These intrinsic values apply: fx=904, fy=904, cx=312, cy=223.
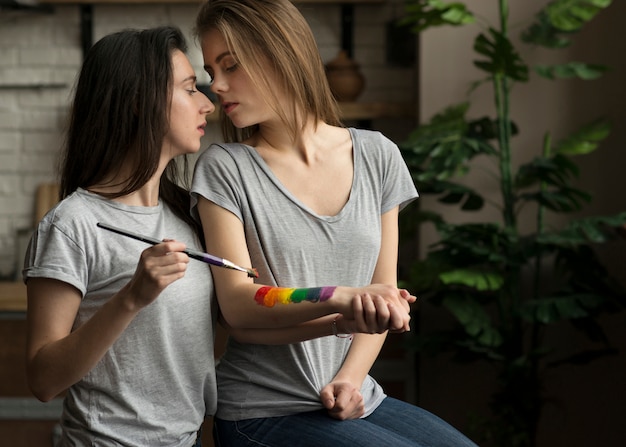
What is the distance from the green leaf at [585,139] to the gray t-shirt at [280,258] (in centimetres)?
155

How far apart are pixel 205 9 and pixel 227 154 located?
0.24m

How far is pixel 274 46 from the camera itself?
4.84 ft

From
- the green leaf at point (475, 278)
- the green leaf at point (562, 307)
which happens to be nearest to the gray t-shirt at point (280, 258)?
the green leaf at point (475, 278)

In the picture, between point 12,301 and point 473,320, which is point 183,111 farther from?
point 12,301

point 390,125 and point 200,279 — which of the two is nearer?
point 200,279

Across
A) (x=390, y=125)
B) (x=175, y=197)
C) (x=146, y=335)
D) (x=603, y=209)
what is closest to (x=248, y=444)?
(x=146, y=335)

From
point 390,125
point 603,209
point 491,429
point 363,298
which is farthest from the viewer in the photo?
point 390,125

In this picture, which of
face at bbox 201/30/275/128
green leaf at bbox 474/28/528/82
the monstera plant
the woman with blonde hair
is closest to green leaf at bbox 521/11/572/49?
the monstera plant

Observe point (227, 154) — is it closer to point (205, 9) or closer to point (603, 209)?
point (205, 9)

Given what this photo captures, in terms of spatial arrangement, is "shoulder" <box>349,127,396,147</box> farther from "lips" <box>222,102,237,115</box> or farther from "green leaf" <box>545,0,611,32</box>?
"green leaf" <box>545,0,611,32</box>

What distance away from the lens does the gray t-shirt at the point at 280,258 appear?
1471 millimetres

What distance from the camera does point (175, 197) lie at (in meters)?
1.61

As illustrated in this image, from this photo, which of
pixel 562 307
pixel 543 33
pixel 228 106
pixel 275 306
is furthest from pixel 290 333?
pixel 543 33

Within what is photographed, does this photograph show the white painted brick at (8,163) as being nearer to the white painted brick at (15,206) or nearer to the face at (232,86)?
the white painted brick at (15,206)
